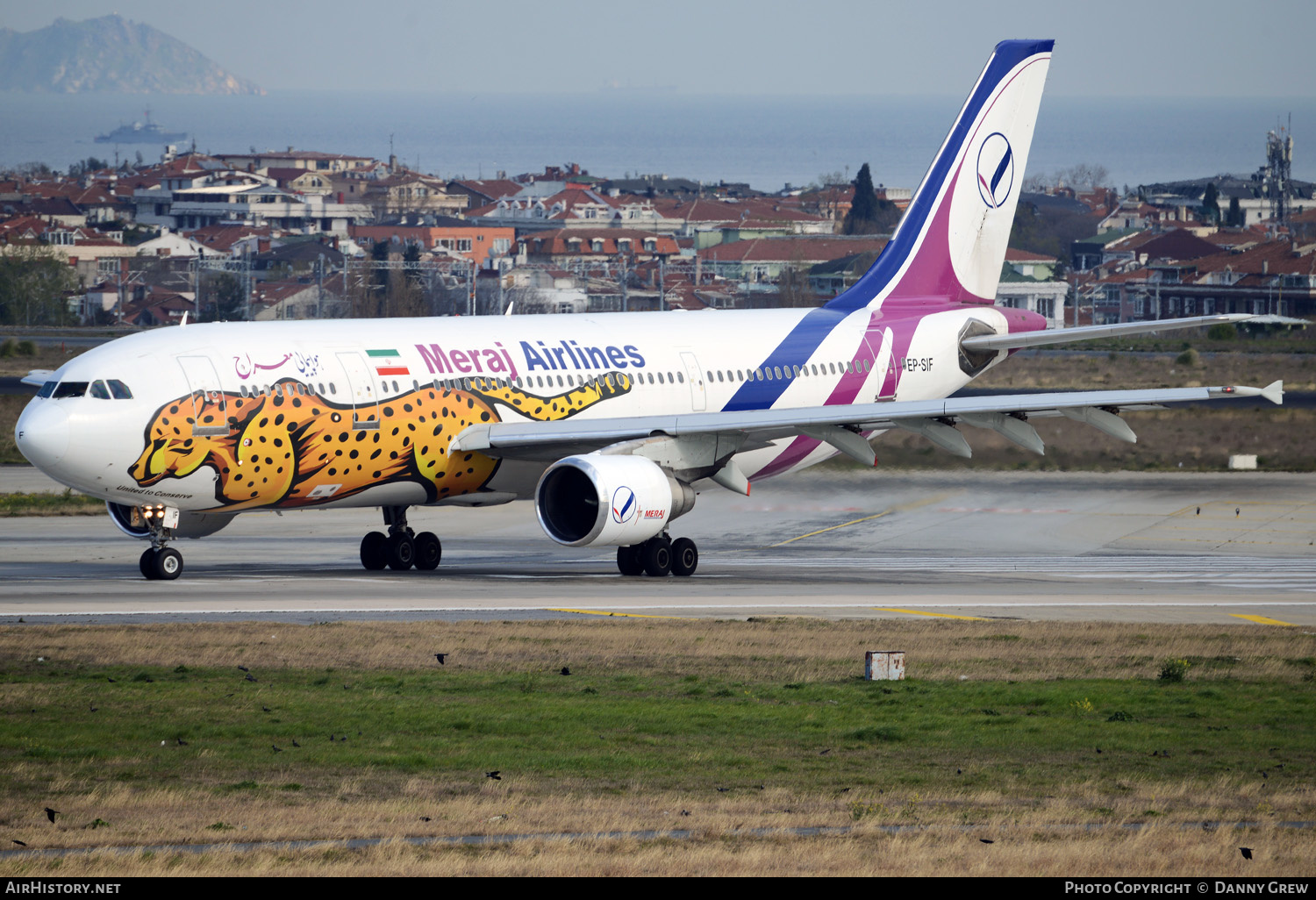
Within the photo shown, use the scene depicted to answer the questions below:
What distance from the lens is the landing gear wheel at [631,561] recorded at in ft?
113

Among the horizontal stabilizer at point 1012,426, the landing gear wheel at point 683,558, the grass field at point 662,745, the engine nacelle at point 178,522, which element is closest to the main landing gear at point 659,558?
the landing gear wheel at point 683,558

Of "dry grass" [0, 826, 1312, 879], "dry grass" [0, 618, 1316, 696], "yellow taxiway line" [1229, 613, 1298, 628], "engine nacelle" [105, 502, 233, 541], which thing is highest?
"engine nacelle" [105, 502, 233, 541]

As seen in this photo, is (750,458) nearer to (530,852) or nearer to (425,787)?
(425,787)

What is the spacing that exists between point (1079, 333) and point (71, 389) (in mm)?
21585

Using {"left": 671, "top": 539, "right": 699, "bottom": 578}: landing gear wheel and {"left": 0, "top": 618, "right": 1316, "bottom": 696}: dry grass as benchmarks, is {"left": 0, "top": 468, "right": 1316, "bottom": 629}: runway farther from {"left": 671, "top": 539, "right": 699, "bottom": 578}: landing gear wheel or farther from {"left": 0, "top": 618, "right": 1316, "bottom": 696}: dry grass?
{"left": 0, "top": 618, "right": 1316, "bottom": 696}: dry grass

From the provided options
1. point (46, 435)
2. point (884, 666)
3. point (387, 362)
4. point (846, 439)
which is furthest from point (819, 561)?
point (46, 435)

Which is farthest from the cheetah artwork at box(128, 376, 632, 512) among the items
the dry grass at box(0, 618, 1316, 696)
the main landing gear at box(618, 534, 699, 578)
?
the dry grass at box(0, 618, 1316, 696)

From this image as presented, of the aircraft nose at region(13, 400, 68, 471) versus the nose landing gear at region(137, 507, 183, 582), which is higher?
the aircraft nose at region(13, 400, 68, 471)

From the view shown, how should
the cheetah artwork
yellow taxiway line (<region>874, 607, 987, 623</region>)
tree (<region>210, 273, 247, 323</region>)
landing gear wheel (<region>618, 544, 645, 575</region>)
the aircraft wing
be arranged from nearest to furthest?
yellow taxiway line (<region>874, 607, 987, 623</region>) < the cheetah artwork < the aircraft wing < landing gear wheel (<region>618, 544, 645, 575</region>) < tree (<region>210, 273, 247, 323</region>)

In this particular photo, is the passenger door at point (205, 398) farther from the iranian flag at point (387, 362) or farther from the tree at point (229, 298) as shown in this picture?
the tree at point (229, 298)

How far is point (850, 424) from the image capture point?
33.5 metres

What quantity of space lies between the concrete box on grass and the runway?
6011 millimetres

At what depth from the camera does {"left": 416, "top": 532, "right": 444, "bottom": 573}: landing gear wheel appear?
118ft

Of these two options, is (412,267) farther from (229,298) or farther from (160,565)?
(160,565)
